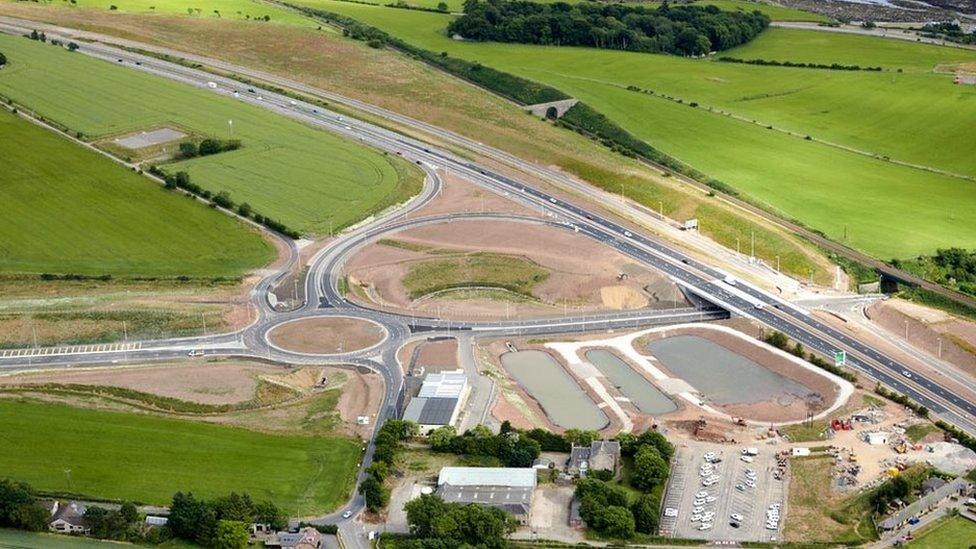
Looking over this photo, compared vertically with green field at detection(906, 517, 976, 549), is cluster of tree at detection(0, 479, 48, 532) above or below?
below

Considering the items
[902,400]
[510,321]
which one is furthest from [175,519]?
[902,400]

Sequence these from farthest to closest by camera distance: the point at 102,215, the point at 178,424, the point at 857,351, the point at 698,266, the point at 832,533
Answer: the point at 102,215 → the point at 698,266 → the point at 857,351 → the point at 178,424 → the point at 832,533

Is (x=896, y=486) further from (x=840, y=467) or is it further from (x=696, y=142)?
(x=696, y=142)

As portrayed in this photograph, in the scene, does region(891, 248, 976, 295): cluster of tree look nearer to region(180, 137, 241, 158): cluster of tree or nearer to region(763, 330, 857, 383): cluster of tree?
region(763, 330, 857, 383): cluster of tree

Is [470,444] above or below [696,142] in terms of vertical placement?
below

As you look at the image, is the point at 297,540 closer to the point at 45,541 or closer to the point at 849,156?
the point at 45,541

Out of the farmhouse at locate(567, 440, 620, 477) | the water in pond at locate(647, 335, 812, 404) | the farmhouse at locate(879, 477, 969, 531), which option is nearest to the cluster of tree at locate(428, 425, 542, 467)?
the farmhouse at locate(567, 440, 620, 477)

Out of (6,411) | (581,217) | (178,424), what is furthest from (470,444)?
(581,217)
